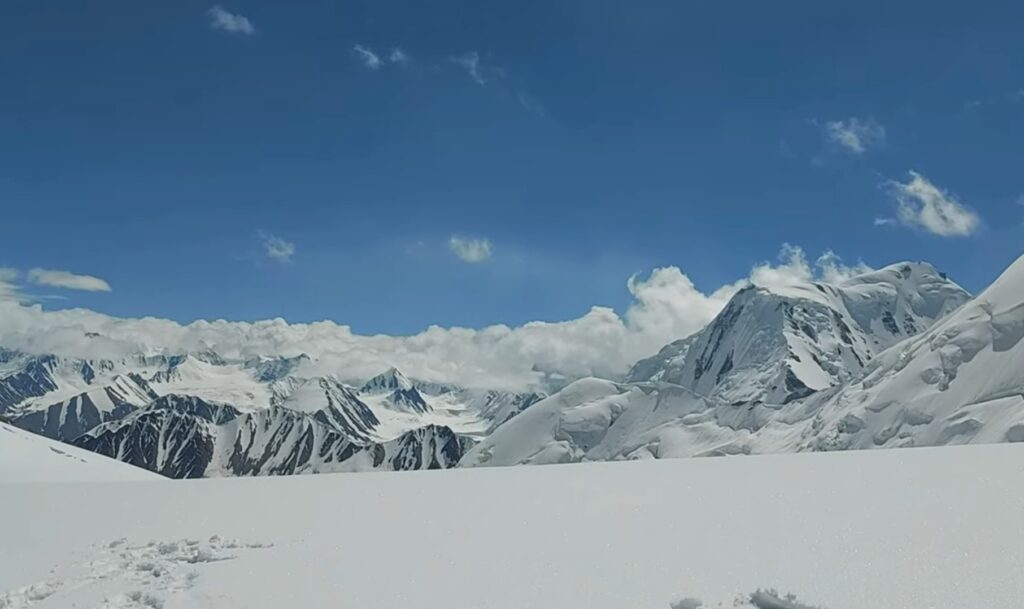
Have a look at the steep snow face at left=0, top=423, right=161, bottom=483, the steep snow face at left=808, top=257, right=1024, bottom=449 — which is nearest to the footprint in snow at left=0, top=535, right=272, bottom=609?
the steep snow face at left=0, top=423, right=161, bottom=483

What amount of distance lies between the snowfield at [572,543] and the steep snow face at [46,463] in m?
34.4

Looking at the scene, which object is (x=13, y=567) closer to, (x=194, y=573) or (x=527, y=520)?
(x=194, y=573)

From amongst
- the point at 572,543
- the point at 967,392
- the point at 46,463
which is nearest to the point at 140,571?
the point at 572,543

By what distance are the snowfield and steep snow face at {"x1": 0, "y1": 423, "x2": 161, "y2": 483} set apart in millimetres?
34401

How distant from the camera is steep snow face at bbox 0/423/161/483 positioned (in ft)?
177

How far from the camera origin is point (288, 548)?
16.5 meters

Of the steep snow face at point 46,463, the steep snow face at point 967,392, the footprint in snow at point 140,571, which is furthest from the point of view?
the steep snow face at point 967,392

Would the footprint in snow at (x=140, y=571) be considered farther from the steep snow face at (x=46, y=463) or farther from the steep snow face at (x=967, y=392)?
the steep snow face at (x=967, y=392)

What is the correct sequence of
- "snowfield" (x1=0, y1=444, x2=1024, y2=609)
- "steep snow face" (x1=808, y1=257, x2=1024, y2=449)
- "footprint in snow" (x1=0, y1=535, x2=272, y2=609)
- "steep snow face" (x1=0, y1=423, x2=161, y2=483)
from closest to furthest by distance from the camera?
"snowfield" (x1=0, y1=444, x2=1024, y2=609) < "footprint in snow" (x1=0, y1=535, x2=272, y2=609) < "steep snow face" (x1=0, y1=423, x2=161, y2=483) < "steep snow face" (x1=808, y1=257, x2=1024, y2=449)

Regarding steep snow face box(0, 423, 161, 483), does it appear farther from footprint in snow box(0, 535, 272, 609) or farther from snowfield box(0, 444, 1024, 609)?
footprint in snow box(0, 535, 272, 609)

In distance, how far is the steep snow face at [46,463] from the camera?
177 ft

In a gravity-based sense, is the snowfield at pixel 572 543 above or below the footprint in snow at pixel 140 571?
above

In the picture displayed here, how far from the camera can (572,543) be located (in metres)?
14.8

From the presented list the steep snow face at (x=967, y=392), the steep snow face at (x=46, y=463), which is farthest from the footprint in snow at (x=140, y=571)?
the steep snow face at (x=967, y=392)
